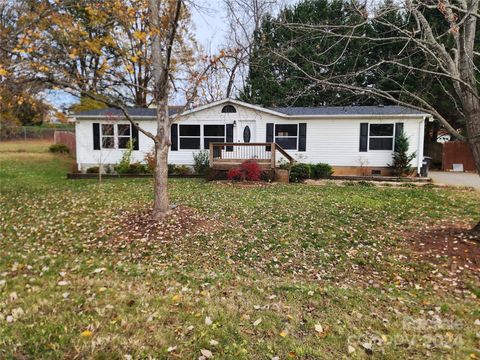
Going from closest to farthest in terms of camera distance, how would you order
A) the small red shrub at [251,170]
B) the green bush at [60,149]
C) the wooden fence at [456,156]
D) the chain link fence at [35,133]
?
the small red shrub at [251,170] → the wooden fence at [456,156] → the green bush at [60,149] → the chain link fence at [35,133]

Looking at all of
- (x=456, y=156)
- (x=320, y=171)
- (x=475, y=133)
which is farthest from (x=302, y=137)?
(x=456, y=156)

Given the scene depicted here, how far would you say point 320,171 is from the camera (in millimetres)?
14727

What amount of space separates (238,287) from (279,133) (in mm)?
12709

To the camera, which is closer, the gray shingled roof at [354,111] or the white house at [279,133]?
the gray shingled roof at [354,111]

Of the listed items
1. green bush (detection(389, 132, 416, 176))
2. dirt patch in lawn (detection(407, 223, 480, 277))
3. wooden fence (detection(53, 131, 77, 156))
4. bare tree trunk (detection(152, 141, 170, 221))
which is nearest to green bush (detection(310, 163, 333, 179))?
green bush (detection(389, 132, 416, 176))

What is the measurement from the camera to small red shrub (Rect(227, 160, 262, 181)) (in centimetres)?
1296

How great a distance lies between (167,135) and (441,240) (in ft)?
17.3

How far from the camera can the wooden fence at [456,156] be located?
794 inches

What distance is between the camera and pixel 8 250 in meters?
5.43

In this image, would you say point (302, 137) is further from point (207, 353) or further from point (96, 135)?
point (207, 353)

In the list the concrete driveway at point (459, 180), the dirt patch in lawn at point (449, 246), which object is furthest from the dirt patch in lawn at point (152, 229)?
the concrete driveway at point (459, 180)

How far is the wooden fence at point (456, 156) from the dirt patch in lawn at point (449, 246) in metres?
16.5

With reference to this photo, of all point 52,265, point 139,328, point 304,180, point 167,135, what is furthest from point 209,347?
point 304,180

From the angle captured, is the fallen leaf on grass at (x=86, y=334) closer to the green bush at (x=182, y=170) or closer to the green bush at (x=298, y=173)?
the green bush at (x=298, y=173)
